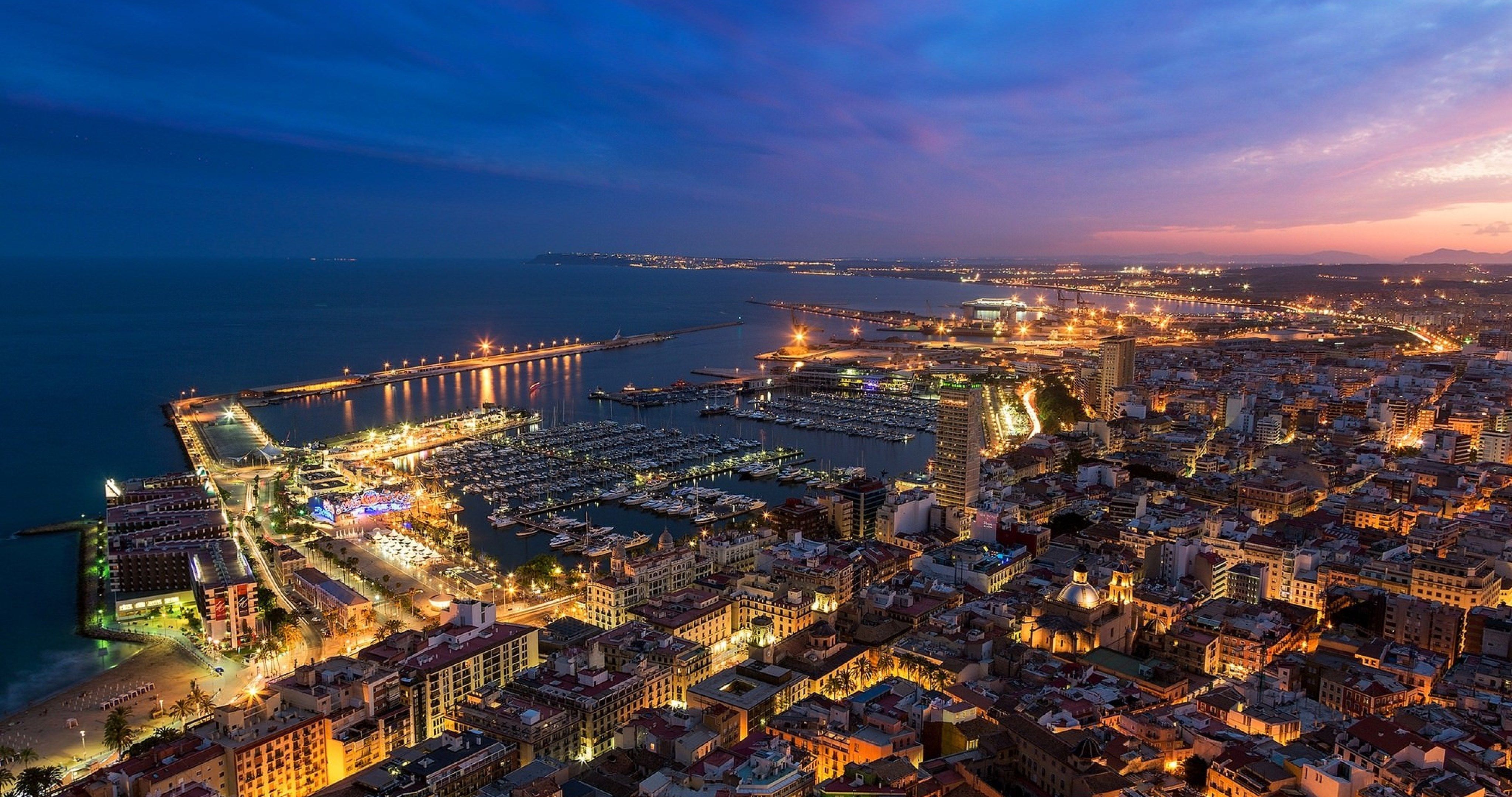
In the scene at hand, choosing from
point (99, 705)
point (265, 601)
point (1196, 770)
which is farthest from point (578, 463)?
point (1196, 770)

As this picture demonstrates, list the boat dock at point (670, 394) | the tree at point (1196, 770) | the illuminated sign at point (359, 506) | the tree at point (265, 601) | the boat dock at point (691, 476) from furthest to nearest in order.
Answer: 1. the boat dock at point (670, 394)
2. the boat dock at point (691, 476)
3. the illuminated sign at point (359, 506)
4. the tree at point (265, 601)
5. the tree at point (1196, 770)

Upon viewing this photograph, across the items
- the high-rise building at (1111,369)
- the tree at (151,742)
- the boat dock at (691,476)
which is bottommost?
the boat dock at (691,476)

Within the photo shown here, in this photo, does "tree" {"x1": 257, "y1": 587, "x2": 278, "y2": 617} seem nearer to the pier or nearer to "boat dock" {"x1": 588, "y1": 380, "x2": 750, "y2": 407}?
"boat dock" {"x1": 588, "y1": 380, "x2": 750, "y2": 407}

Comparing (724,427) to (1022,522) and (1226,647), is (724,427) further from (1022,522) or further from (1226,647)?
(1226,647)

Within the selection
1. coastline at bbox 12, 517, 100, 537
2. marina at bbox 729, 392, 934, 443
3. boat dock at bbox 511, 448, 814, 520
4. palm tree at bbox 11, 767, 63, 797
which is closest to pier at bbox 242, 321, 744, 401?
marina at bbox 729, 392, 934, 443

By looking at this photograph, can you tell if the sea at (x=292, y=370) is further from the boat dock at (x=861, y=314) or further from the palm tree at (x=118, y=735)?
the palm tree at (x=118, y=735)

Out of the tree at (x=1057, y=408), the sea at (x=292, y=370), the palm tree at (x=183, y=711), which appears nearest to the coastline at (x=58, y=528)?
the sea at (x=292, y=370)
